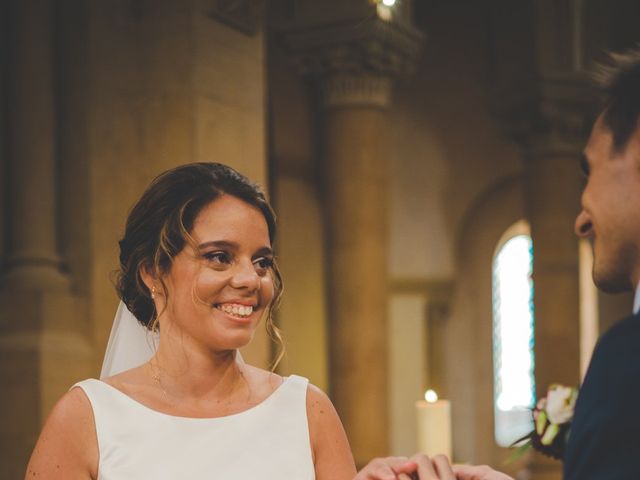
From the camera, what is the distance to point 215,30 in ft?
16.6

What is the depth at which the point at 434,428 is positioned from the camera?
12.6ft

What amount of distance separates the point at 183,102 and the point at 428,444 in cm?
221

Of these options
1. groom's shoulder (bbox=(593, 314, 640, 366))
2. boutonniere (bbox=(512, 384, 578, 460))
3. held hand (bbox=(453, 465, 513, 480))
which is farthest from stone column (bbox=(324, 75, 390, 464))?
groom's shoulder (bbox=(593, 314, 640, 366))

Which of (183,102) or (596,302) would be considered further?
(596,302)

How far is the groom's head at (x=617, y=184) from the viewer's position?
54.1 inches

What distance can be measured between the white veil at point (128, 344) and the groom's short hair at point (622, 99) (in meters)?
1.63

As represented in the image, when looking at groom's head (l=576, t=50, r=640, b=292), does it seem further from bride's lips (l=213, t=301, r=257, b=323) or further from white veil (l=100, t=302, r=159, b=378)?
white veil (l=100, t=302, r=159, b=378)

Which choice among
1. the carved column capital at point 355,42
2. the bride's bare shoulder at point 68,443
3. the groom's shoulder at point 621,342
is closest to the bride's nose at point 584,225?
the groom's shoulder at point 621,342

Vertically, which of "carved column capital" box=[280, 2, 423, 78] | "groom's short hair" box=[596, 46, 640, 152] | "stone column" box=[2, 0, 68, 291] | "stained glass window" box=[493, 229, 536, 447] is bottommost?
"stained glass window" box=[493, 229, 536, 447]

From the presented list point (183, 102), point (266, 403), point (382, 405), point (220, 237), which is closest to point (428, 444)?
point (266, 403)

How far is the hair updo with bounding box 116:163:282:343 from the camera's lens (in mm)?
2381

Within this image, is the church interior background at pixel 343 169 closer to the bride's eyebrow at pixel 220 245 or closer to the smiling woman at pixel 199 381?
the smiling woman at pixel 199 381

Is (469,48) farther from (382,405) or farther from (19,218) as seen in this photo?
(19,218)

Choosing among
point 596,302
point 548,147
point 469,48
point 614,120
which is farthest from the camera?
point 596,302
